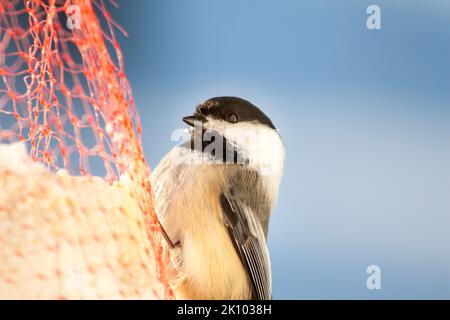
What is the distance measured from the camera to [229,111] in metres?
0.84

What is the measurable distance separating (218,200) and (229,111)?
0.12 m

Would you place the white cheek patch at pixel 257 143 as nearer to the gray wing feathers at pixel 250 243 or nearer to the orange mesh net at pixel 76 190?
the gray wing feathers at pixel 250 243

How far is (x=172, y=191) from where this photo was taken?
0.83 m

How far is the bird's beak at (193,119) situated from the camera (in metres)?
0.81

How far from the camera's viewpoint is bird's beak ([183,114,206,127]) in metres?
0.81

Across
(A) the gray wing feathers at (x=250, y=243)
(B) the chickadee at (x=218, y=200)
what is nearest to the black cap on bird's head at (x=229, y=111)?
(B) the chickadee at (x=218, y=200)

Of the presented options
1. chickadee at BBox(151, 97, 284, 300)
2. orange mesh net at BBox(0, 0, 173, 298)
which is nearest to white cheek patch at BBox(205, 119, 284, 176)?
chickadee at BBox(151, 97, 284, 300)

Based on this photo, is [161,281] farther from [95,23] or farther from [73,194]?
[95,23]

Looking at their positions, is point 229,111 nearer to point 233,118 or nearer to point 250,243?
point 233,118

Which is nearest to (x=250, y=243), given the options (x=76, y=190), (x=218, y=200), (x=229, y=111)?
(x=218, y=200)

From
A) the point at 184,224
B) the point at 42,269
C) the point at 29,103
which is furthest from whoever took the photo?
the point at 184,224

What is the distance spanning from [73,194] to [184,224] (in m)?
0.22

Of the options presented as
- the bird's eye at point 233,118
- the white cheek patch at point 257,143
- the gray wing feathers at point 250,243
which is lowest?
the gray wing feathers at point 250,243
